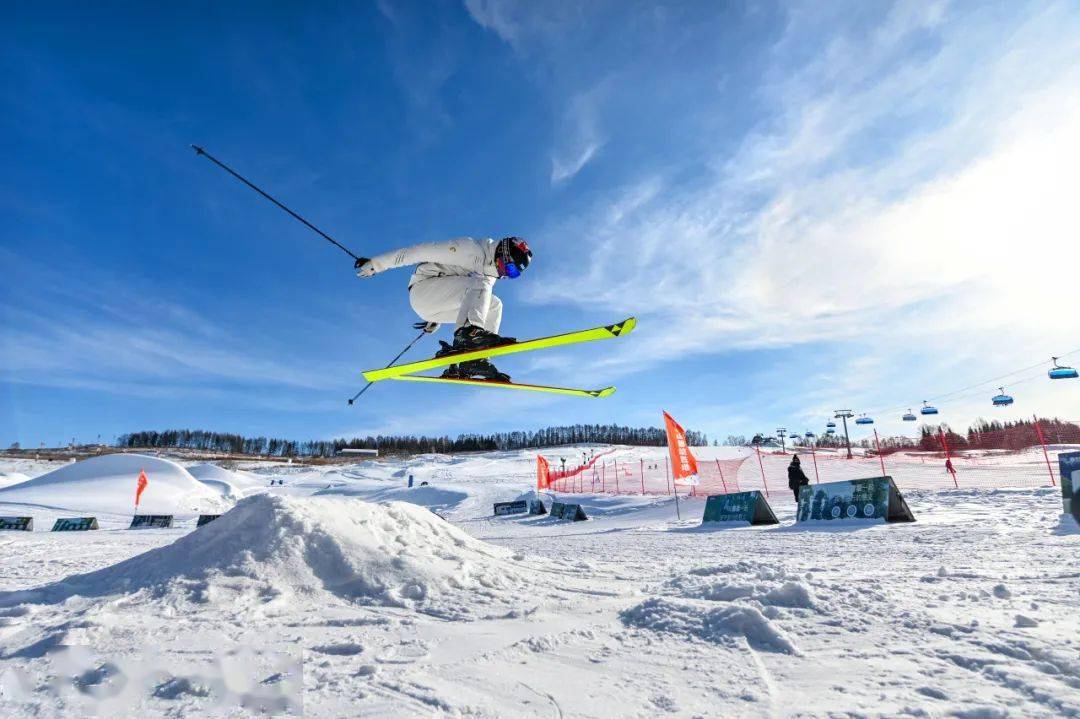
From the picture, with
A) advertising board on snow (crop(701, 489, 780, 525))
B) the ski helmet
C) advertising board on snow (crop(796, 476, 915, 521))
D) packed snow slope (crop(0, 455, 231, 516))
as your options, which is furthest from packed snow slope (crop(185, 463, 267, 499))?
the ski helmet

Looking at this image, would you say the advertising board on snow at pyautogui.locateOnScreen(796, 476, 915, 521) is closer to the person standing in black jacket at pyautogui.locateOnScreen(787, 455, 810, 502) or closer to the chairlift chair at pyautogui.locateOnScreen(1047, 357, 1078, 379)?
the person standing in black jacket at pyautogui.locateOnScreen(787, 455, 810, 502)

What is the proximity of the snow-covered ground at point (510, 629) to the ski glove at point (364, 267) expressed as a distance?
303 centimetres

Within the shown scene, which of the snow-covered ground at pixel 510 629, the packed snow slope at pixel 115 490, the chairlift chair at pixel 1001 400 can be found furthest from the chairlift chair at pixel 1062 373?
the packed snow slope at pixel 115 490

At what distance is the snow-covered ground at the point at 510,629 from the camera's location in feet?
7.48

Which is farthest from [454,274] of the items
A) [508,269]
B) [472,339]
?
[472,339]

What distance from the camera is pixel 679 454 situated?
14.7m

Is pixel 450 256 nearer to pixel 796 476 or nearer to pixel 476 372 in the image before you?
pixel 476 372

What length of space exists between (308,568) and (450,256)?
13.3 ft

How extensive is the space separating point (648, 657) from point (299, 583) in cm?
304

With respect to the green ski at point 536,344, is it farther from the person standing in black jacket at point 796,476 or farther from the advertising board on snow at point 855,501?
the person standing in black jacket at point 796,476

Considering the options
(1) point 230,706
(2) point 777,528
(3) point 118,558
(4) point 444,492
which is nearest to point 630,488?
(4) point 444,492

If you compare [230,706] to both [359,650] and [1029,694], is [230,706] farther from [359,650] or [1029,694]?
[1029,694]

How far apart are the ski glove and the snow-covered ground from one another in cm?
303

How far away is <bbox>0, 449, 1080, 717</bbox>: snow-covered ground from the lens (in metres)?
2.28
